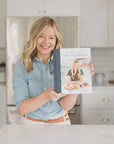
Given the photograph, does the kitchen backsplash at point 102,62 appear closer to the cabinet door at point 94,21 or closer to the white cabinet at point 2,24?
the cabinet door at point 94,21

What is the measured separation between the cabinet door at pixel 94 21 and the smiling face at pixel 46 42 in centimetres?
145

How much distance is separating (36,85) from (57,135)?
64 centimetres

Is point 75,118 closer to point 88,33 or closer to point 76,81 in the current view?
point 88,33

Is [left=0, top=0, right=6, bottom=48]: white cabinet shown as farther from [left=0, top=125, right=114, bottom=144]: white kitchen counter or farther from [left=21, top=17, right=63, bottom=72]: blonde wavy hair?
[left=0, top=125, right=114, bottom=144]: white kitchen counter

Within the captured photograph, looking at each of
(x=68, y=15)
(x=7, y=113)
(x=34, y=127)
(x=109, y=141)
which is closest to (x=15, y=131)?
(x=34, y=127)

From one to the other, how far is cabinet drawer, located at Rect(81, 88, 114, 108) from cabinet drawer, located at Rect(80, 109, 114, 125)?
6cm

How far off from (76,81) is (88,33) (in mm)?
1914

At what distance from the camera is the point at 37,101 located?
A: 4.06 feet

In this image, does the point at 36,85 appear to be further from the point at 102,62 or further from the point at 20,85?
the point at 102,62

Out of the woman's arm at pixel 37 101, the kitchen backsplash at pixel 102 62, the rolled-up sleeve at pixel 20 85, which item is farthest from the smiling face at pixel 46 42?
the kitchen backsplash at pixel 102 62

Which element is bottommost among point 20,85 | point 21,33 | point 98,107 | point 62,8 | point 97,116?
point 97,116

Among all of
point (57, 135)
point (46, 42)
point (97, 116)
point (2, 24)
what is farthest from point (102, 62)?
point (57, 135)

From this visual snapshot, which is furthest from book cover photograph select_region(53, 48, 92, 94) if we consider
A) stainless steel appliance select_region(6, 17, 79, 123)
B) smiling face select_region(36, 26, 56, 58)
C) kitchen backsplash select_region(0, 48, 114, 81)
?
kitchen backsplash select_region(0, 48, 114, 81)

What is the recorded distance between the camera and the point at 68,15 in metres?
2.63
